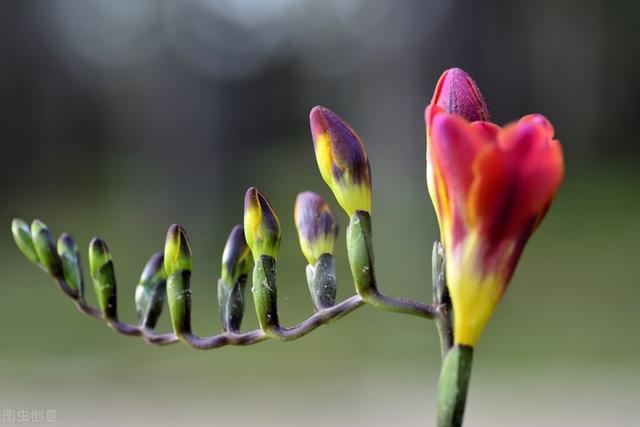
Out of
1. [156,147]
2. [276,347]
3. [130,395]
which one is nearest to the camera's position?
[130,395]

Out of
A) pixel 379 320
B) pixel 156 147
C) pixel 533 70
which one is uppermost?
pixel 533 70

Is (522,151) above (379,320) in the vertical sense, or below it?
above

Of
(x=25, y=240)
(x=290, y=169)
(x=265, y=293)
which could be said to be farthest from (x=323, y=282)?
(x=290, y=169)

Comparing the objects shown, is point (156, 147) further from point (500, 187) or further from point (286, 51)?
point (500, 187)

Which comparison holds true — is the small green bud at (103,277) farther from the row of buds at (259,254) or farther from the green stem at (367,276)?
the green stem at (367,276)

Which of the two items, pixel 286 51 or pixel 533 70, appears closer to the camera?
pixel 533 70

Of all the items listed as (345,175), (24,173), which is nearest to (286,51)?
(24,173)

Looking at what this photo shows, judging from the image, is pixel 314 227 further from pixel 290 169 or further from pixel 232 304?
pixel 290 169

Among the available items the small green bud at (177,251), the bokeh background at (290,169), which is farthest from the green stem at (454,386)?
the bokeh background at (290,169)
